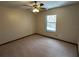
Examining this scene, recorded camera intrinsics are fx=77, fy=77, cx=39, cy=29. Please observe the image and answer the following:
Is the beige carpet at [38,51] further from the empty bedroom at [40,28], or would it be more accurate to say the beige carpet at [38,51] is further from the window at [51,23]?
the window at [51,23]

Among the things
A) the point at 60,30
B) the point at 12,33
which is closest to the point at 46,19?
the point at 60,30

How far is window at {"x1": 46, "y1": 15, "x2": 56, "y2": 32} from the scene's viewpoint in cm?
518

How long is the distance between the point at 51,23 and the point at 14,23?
247cm

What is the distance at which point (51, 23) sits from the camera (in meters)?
5.39

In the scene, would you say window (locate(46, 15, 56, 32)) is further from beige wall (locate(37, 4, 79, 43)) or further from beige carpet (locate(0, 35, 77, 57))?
beige carpet (locate(0, 35, 77, 57))

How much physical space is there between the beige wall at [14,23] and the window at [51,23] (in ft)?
4.47

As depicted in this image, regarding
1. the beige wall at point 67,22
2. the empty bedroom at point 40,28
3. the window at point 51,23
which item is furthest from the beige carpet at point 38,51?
the window at point 51,23

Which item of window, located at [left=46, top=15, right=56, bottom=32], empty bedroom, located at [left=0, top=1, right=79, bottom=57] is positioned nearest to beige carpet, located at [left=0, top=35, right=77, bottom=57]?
empty bedroom, located at [left=0, top=1, right=79, bottom=57]

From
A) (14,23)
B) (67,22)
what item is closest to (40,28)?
(14,23)

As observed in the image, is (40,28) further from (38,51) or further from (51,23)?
(38,51)

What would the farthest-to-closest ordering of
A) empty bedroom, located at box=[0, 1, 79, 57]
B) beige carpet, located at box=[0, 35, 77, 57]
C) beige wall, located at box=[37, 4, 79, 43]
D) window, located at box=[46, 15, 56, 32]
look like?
window, located at box=[46, 15, 56, 32] < beige wall, located at box=[37, 4, 79, 43] < empty bedroom, located at box=[0, 1, 79, 57] < beige carpet, located at box=[0, 35, 77, 57]

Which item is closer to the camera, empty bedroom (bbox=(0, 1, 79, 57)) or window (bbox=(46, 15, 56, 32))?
empty bedroom (bbox=(0, 1, 79, 57))

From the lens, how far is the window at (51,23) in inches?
204

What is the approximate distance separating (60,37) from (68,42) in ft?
1.99
